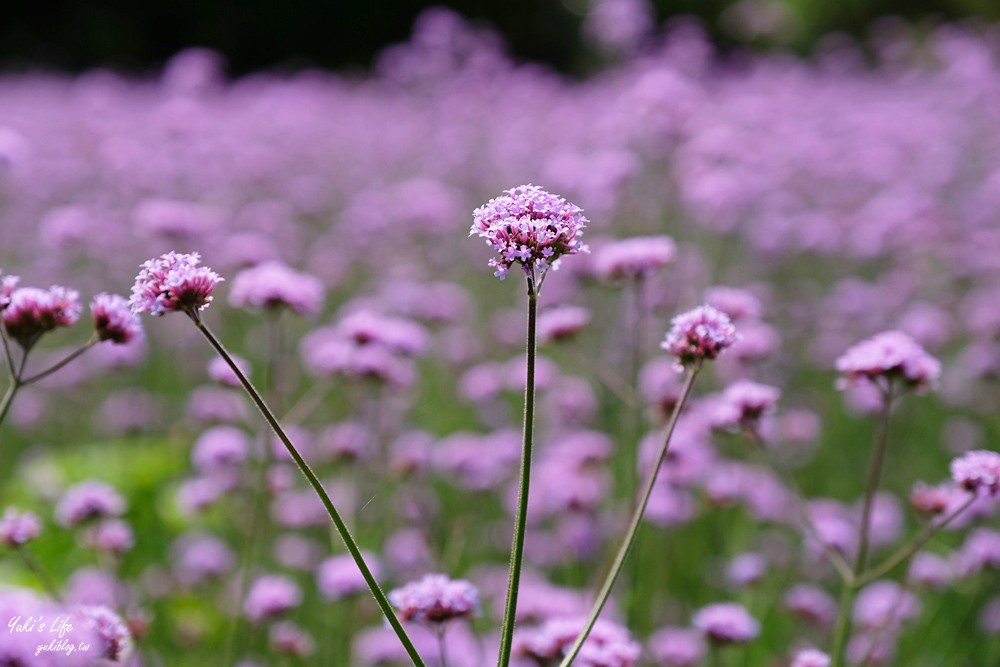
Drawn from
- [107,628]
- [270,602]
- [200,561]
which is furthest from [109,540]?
[107,628]

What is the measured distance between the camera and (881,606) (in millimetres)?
3129

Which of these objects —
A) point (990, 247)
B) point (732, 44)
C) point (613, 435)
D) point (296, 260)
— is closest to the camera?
point (613, 435)

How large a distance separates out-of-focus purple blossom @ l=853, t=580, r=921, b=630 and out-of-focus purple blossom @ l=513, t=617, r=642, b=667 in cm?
119

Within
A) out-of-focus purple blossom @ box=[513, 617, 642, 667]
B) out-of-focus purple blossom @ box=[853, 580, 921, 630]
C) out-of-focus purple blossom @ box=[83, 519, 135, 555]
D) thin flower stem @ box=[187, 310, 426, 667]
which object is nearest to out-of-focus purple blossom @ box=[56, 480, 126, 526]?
out-of-focus purple blossom @ box=[83, 519, 135, 555]

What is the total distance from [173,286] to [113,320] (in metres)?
0.33

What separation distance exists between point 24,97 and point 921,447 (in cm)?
1146

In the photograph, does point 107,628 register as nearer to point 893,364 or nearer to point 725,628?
point 725,628

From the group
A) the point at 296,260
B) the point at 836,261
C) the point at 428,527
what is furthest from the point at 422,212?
the point at 836,261

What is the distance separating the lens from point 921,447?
5.02 metres

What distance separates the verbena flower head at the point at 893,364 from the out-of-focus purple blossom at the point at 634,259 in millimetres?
543

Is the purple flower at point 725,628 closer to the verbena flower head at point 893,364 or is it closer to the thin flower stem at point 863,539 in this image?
the thin flower stem at point 863,539

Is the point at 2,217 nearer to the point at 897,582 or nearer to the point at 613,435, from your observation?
the point at 613,435

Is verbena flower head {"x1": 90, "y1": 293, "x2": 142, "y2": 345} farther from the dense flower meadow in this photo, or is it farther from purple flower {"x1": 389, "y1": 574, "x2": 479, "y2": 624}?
purple flower {"x1": 389, "y1": 574, "x2": 479, "y2": 624}

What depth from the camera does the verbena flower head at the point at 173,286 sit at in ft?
4.69
